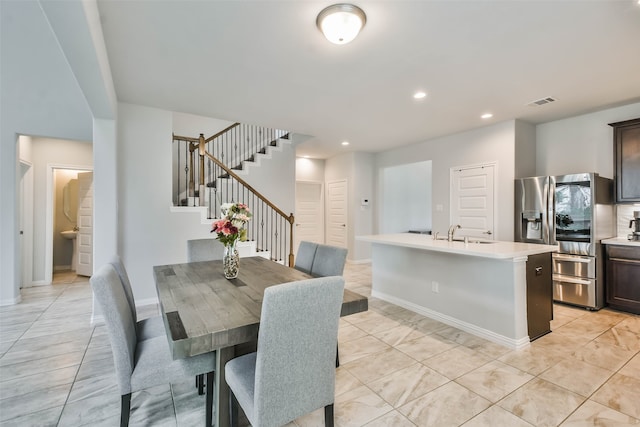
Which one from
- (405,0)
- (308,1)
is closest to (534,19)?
(405,0)

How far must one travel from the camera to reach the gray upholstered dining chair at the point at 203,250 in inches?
122

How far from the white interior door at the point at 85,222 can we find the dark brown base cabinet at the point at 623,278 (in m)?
7.92

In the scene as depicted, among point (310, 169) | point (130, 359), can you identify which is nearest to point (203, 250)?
point (130, 359)

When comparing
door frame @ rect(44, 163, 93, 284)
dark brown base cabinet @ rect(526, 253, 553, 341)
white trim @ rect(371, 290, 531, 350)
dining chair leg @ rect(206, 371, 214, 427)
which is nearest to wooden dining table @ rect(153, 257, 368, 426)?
dining chair leg @ rect(206, 371, 214, 427)

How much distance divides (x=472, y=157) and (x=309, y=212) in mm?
3982

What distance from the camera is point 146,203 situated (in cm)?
389

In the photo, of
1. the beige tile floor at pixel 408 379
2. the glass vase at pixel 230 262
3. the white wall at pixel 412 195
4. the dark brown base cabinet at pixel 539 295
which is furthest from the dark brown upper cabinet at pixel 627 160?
the glass vase at pixel 230 262

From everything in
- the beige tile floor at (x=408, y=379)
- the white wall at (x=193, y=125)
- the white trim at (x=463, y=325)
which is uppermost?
the white wall at (x=193, y=125)

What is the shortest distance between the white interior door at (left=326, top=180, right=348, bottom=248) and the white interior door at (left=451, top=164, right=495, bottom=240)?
100 inches

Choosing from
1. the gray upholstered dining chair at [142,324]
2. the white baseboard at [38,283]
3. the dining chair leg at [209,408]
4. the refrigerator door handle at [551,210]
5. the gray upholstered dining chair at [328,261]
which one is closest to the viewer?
the dining chair leg at [209,408]

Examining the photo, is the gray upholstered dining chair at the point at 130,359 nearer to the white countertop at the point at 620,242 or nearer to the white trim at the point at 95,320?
the white trim at the point at 95,320

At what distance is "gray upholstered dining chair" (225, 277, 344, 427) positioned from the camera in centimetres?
124

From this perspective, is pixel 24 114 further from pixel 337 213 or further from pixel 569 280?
pixel 569 280

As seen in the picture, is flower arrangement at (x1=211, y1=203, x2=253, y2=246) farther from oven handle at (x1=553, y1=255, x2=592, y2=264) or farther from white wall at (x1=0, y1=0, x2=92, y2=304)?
oven handle at (x1=553, y1=255, x2=592, y2=264)
